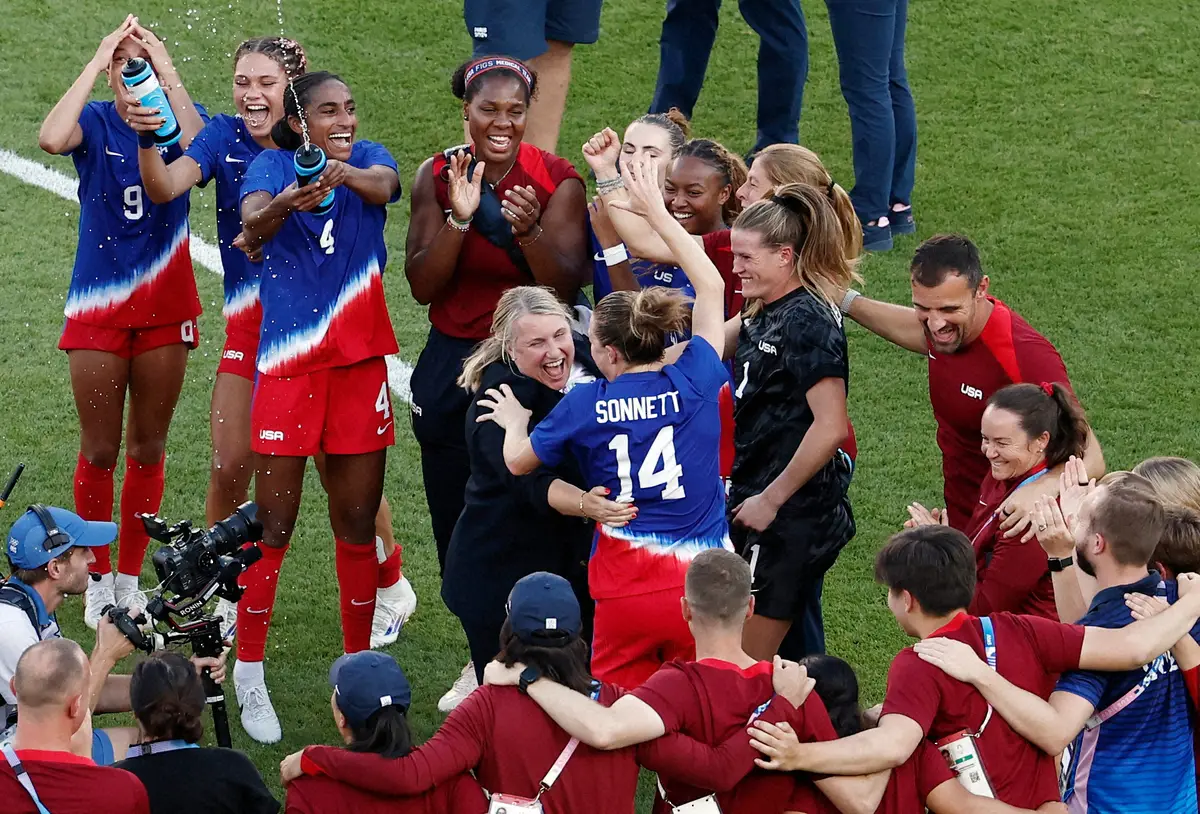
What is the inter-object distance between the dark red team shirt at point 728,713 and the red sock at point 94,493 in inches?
117

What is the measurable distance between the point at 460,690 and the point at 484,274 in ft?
4.56

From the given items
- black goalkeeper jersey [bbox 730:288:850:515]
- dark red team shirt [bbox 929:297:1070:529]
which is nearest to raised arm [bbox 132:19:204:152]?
black goalkeeper jersey [bbox 730:288:850:515]

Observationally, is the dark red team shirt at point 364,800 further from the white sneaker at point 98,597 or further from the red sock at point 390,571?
the white sneaker at point 98,597

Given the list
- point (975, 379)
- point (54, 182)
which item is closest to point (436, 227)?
point (975, 379)

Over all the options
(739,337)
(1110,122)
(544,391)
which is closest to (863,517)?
(739,337)

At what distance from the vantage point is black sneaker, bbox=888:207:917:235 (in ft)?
27.1

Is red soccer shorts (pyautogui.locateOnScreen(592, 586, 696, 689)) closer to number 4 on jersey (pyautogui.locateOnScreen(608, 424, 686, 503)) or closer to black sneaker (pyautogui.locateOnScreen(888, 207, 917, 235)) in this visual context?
number 4 on jersey (pyautogui.locateOnScreen(608, 424, 686, 503))

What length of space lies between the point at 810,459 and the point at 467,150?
4.91 ft

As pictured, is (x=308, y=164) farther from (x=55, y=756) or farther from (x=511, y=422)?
(x=55, y=756)

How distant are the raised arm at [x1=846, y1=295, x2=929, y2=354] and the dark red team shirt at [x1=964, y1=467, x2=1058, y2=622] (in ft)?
2.55

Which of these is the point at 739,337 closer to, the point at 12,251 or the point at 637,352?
the point at 637,352

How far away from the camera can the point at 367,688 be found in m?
3.37

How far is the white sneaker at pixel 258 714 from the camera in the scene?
5137mm

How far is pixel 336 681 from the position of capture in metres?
3.41
